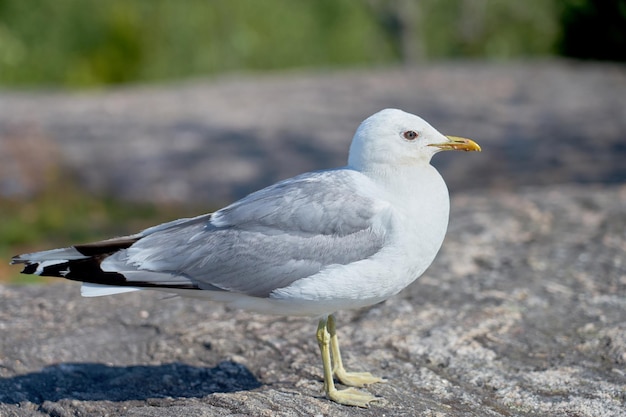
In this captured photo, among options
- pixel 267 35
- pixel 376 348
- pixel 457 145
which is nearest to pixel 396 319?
pixel 376 348

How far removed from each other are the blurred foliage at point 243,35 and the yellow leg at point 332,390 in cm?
1096

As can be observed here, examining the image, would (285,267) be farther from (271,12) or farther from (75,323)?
(271,12)

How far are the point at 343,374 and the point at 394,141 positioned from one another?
973mm

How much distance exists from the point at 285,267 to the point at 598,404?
53.8 inches

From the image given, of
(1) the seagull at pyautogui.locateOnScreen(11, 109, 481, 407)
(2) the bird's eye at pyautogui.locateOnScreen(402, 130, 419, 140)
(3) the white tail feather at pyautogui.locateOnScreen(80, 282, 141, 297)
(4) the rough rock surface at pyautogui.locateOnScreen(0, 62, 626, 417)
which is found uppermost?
(2) the bird's eye at pyautogui.locateOnScreen(402, 130, 419, 140)

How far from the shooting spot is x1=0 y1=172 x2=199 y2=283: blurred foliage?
308 inches

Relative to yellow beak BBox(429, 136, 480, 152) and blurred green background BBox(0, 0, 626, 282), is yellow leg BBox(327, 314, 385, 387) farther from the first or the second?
blurred green background BBox(0, 0, 626, 282)

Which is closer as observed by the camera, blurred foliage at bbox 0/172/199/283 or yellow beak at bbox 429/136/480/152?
yellow beak at bbox 429/136/480/152

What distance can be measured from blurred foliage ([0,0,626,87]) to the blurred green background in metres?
0.02

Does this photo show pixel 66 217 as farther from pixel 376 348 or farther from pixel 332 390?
pixel 332 390

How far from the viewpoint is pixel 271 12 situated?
17.0 meters

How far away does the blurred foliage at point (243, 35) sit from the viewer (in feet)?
48.3

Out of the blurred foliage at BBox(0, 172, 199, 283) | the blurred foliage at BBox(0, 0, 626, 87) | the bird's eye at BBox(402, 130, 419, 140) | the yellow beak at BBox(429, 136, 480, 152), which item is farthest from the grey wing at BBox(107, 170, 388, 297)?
the blurred foliage at BBox(0, 0, 626, 87)

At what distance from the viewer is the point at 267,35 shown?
1692 centimetres
